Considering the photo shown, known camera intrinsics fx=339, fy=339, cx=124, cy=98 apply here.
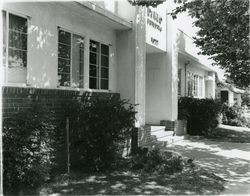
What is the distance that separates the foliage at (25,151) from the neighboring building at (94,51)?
0.89 meters

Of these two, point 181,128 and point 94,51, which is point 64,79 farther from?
point 181,128

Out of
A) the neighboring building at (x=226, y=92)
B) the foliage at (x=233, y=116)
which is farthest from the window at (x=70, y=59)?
the neighboring building at (x=226, y=92)

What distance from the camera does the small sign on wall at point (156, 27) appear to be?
12207 millimetres

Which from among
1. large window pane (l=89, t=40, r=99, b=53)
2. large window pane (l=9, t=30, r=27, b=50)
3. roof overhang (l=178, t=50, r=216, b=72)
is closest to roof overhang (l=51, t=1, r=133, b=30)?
large window pane (l=89, t=40, r=99, b=53)

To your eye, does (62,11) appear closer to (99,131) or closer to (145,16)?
(99,131)

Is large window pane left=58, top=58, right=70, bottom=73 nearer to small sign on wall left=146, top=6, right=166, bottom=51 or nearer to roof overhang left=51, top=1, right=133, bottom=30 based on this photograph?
roof overhang left=51, top=1, right=133, bottom=30

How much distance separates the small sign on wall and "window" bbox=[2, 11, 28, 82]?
589 cm

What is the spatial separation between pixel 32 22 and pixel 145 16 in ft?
17.7

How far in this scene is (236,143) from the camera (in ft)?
44.7

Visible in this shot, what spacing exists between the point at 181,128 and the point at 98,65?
6371 millimetres

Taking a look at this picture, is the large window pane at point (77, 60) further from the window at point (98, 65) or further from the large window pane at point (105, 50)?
the large window pane at point (105, 50)

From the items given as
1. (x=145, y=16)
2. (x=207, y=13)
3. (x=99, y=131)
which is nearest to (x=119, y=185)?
(x=99, y=131)

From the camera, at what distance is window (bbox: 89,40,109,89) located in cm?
962

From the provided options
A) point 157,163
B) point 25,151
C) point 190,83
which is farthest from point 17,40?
point 190,83
